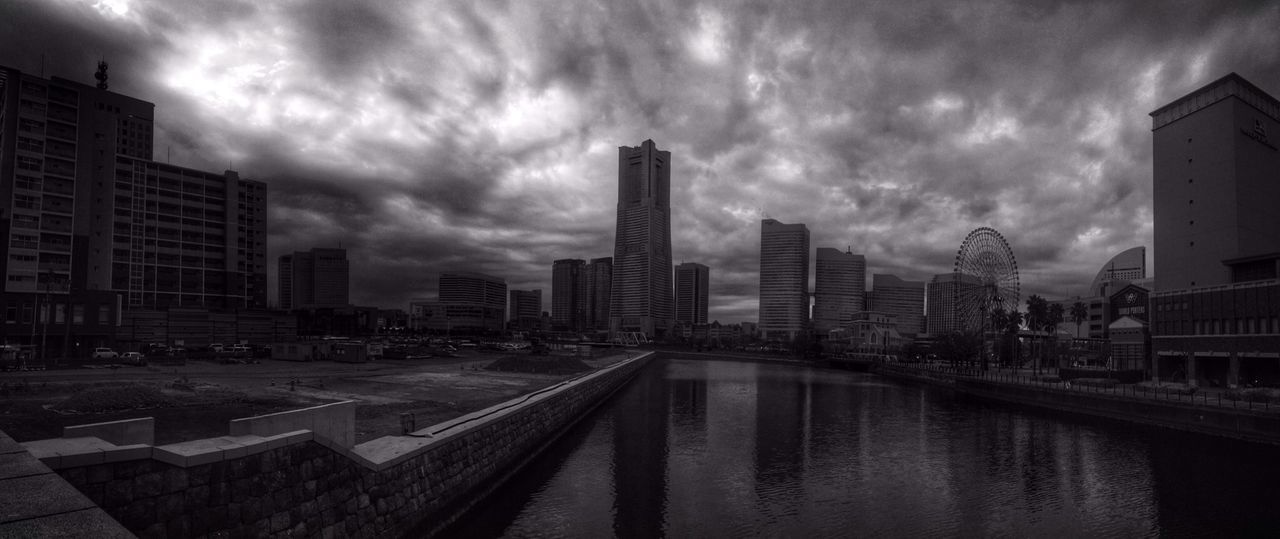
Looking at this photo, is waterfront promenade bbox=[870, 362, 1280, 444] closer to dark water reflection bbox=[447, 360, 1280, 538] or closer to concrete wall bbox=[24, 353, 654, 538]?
dark water reflection bbox=[447, 360, 1280, 538]

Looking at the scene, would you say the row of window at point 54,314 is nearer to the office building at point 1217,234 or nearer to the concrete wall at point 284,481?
the concrete wall at point 284,481

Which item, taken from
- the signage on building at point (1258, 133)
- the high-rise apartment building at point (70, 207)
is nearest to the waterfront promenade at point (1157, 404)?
the signage on building at point (1258, 133)

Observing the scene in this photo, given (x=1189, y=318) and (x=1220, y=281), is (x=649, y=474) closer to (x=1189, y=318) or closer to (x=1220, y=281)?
(x=1189, y=318)

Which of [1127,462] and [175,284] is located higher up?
[175,284]

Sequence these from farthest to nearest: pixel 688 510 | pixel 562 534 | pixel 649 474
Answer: pixel 649 474 < pixel 688 510 < pixel 562 534

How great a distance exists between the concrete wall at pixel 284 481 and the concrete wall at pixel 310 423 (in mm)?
183

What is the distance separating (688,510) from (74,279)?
288 feet

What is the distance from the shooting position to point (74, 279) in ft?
251

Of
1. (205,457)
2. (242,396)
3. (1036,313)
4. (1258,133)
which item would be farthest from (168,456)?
(1036,313)

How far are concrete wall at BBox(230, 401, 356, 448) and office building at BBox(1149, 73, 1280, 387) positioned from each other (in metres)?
82.8

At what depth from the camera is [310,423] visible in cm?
1595

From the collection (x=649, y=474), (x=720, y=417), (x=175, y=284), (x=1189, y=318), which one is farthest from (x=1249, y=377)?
(x=175, y=284)

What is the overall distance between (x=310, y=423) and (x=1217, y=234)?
10914 centimetres

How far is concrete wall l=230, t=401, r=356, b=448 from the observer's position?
47.6 ft
